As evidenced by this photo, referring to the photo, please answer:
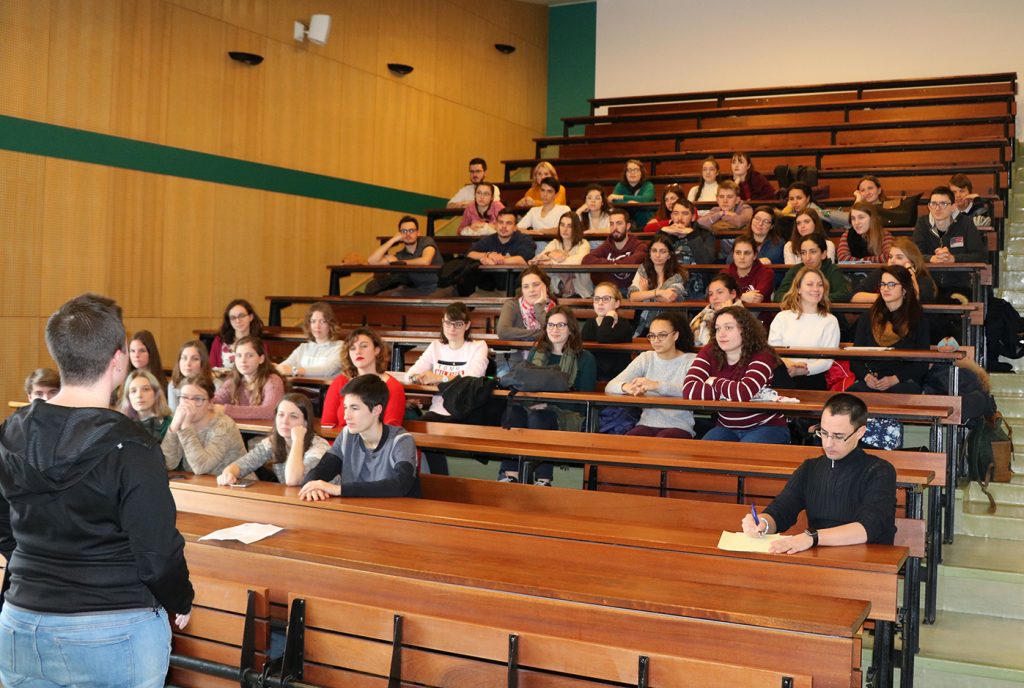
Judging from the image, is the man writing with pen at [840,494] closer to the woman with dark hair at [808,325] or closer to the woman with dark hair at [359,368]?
the woman with dark hair at [808,325]

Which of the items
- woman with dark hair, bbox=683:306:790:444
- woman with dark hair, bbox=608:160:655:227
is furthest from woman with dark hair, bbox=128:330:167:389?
woman with dark hair, bbox=608:160:655:227

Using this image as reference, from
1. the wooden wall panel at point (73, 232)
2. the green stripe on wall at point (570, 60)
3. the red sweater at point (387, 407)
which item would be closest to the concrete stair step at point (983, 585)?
the red sweater at point (387, 407)

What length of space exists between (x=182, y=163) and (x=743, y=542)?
18.9 ft

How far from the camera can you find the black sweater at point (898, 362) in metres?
4.75

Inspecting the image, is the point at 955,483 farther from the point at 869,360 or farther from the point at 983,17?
the point at 983,17

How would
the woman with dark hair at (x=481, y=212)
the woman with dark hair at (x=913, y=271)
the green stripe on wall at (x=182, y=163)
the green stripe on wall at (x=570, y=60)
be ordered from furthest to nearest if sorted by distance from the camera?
the green stripe on wall at (x=570, y=60) < the woman with dark hair at (x=481, y=212) < the green stripe on wall at (x=182, y=163) < the woman with dark hair at (x=913, y=271)

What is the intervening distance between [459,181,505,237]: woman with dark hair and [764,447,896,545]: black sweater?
5.35 metres

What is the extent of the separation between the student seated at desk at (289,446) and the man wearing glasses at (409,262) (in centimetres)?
341

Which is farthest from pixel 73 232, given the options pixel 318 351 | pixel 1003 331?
pixel 1003 331

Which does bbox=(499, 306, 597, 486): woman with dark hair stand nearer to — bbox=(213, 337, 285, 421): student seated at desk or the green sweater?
bbox=(213, 337, 285, 421): student seated at desk

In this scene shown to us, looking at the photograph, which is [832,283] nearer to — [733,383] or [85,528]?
[733,383]

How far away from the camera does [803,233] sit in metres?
6.14

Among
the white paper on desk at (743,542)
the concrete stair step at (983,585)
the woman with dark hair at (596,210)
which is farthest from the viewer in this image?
the woman with dark hair at (596,210)

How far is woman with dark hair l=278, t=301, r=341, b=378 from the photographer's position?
5629 millimetres
